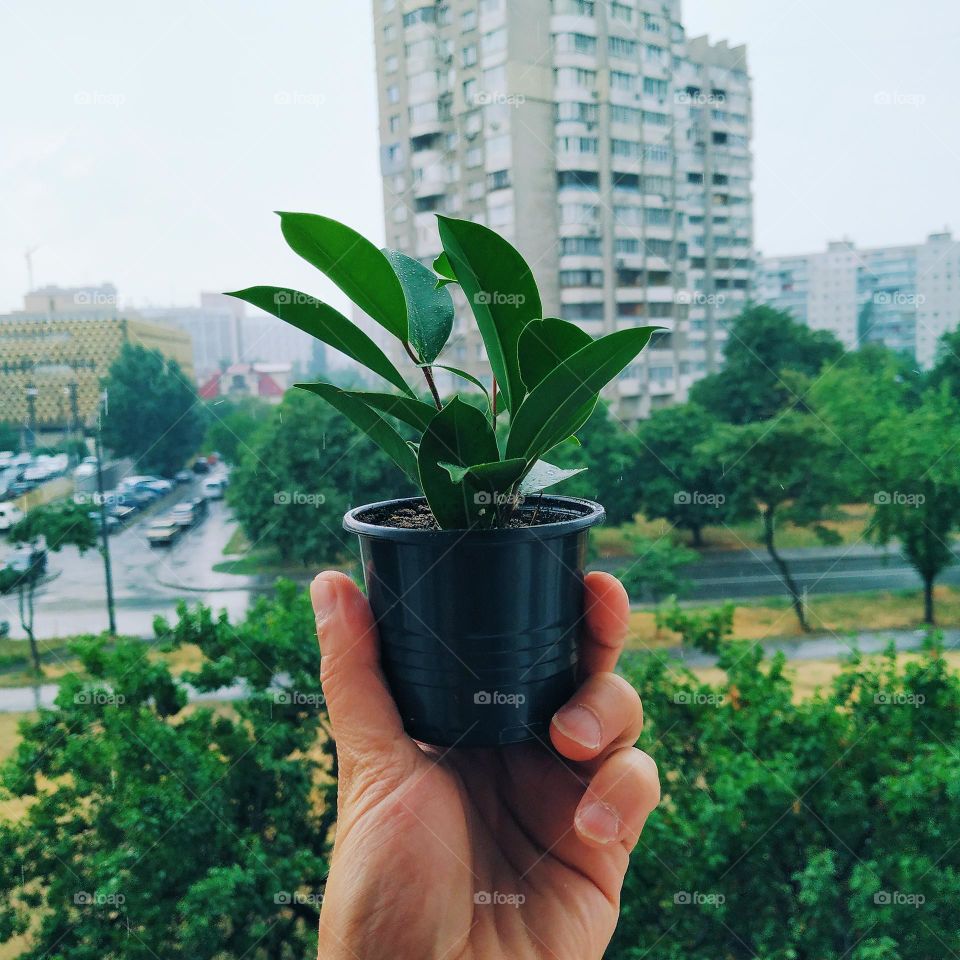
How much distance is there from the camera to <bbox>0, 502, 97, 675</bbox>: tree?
250 centimetres

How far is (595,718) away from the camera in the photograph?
0.65 metres

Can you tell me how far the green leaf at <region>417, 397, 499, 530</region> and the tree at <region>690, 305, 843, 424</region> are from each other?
4539 mm

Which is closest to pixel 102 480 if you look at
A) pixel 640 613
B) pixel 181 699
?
pixel 181 699

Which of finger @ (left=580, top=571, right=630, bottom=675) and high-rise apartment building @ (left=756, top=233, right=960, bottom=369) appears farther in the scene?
high-rise apartment building @ (left=756, top=233, right=960, bottom=369)

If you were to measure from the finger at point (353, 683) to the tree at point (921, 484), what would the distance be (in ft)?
11.4

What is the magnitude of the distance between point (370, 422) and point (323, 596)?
14 cm

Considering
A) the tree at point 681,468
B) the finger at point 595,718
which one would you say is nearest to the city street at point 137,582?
the finger at point 595,718

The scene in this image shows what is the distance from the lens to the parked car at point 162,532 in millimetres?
2877

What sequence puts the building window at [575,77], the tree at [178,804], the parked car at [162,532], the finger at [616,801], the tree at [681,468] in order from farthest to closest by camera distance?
the building window at [575,77] → the tree at [681,468] → the parked car at [162,532] → the tree at [178,804] → the finger at [616,801]

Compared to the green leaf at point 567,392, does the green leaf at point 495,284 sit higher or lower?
higher

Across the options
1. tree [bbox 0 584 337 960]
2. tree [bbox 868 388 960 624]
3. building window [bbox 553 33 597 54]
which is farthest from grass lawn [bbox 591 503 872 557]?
building window [bbox 553 33 597 54]

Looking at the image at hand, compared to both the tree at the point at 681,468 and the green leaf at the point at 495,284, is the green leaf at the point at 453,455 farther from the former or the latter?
the tree at the point at 681,468

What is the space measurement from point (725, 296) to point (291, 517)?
3656mm

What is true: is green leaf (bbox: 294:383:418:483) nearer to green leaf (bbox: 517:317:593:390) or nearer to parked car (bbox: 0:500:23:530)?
green leaf (bbox: 517:317:593:390)
